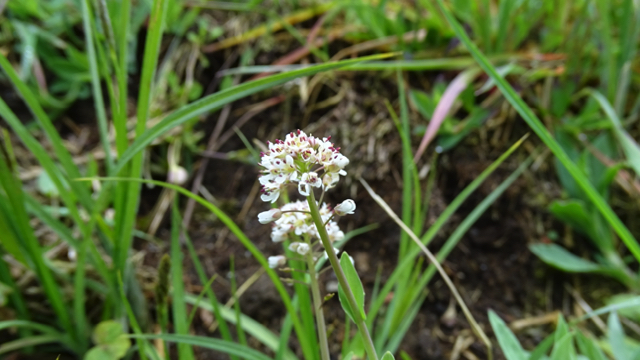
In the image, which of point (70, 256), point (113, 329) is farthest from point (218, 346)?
point (70, 256)

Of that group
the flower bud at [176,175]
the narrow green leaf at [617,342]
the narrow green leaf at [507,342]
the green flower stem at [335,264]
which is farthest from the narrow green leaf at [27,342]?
the narrow green leaf at [617,342]

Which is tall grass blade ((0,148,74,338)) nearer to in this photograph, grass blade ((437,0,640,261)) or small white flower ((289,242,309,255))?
small white flower ((289,242,309,255))

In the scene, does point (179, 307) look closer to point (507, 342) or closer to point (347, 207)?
point (347, 207)

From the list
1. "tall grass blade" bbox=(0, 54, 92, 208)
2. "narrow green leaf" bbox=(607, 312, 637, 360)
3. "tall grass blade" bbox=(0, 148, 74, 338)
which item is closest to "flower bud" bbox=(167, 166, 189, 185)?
"tall grass blade" bbox=(0, 54, 92, 208)

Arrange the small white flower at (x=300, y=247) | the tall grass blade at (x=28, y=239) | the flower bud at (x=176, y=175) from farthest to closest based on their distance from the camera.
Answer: the flower bud at (x=176, y=175)
the tall grass blade at (x=28, y=239)
the small white flower at (x=300, y=247)

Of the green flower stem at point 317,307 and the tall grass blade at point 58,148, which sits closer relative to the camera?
the green flower stem at point 317,307

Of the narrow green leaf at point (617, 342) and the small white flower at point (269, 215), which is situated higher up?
the small white flower at point (269, 215)

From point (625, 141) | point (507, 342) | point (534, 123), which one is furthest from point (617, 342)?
point (625, 141)

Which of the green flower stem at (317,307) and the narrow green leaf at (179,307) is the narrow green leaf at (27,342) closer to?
the narrow green leaf at (179,307)
